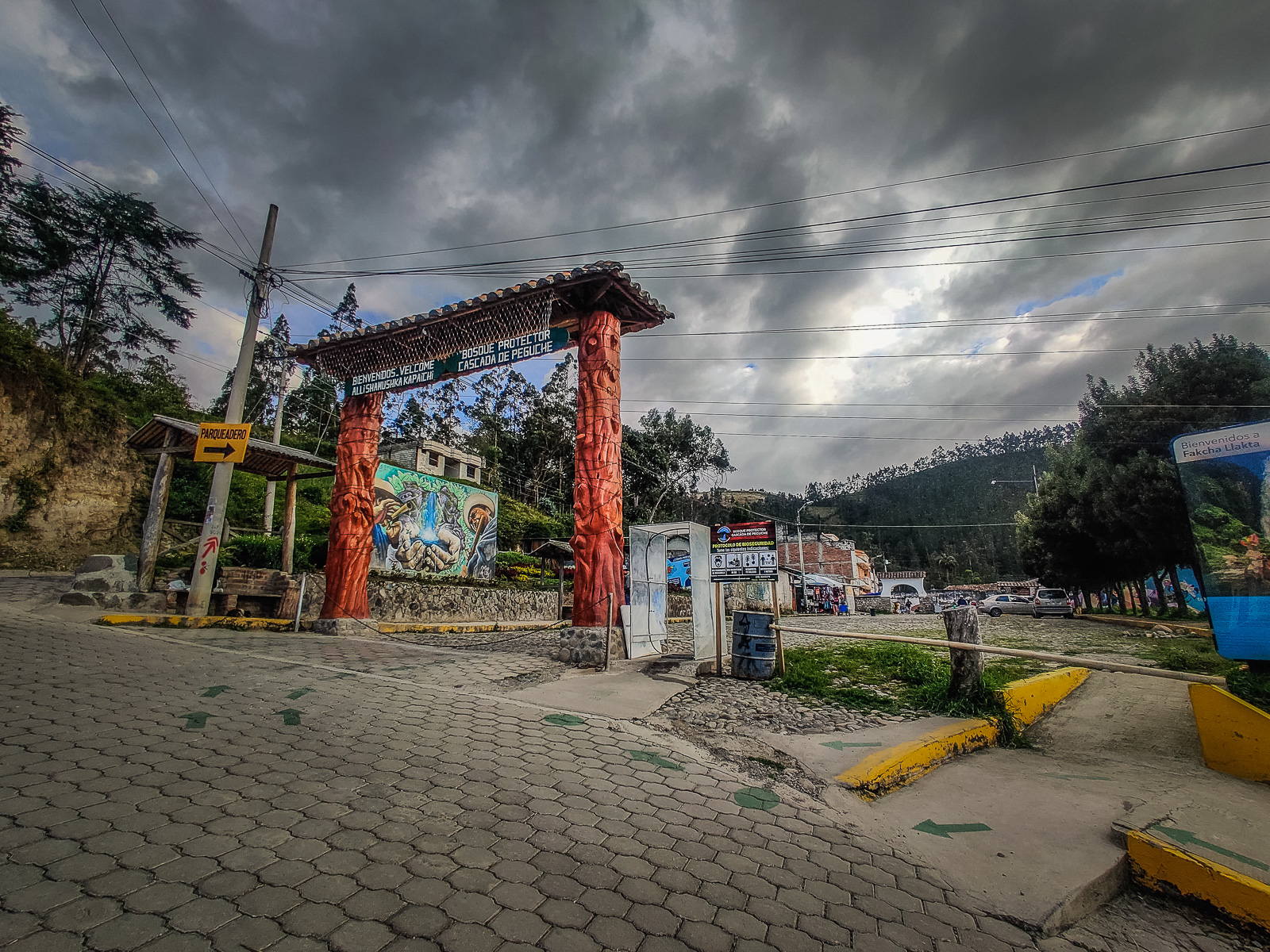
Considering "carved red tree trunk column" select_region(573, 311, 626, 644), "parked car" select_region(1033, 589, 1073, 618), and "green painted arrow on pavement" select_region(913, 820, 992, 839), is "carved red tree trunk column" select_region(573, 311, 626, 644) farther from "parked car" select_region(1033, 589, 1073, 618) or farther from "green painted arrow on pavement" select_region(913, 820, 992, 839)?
"parked car" select_region(1033, 589, 1073, 618)

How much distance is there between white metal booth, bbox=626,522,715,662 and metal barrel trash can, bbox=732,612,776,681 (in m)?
0.93

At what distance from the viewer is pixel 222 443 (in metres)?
10.7

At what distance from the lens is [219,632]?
9312 millimetres

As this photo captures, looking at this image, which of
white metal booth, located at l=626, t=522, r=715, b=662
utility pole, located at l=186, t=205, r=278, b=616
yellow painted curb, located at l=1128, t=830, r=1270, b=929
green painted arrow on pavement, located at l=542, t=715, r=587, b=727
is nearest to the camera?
yellow painted curb, located at l=1128, t=830, r=1270, b=929

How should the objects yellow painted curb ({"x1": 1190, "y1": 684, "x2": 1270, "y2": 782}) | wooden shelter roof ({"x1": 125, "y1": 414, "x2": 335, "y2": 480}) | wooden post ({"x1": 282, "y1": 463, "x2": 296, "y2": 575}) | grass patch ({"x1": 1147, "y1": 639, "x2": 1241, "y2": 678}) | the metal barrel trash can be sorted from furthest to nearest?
wooden post ({"x1": 282, "y1": 463, "x2": 296, "y2": 575}), wooden shelter roof ({"x1": 125, "y1": 414, "x2": 335, "y2": 480}), grass patch ({"x1": 1147, "y1": 639, "x2": 1241, "y2": 678}), the metal barrel trash can, yellow painted curb ({"x1": 1190, "y1": 684, "x2": 1270, "y2": 782})

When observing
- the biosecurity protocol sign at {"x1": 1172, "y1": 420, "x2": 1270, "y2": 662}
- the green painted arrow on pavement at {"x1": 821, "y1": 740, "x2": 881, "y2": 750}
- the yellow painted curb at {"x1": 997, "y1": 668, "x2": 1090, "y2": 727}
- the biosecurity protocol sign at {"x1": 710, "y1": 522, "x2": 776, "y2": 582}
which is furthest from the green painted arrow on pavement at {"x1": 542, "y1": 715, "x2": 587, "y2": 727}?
the biosecurity protocol sign at {"x1": 1172, "y1": 420, "x2": 1270, "y2": 662}

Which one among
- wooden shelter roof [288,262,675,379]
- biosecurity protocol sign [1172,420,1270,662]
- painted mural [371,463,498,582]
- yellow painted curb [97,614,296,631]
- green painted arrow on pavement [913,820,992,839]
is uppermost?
wooden shelter roof [288,262,675,379]

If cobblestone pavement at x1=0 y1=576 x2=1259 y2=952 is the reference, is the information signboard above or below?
above

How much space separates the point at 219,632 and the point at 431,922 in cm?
972

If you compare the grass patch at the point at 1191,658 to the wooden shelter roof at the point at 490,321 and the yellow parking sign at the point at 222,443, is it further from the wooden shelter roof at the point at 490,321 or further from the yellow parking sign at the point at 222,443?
the yellow parking sign at the point at 222,443

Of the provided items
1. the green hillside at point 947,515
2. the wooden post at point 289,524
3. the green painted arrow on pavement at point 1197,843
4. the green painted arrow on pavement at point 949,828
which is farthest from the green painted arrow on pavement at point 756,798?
the green hillside at point 947,515

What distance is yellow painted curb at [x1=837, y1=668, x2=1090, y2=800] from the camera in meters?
3.93

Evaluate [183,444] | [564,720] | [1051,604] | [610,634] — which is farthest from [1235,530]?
[1051,604]

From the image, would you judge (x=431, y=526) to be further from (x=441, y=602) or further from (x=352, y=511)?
(x=352, y=511)
